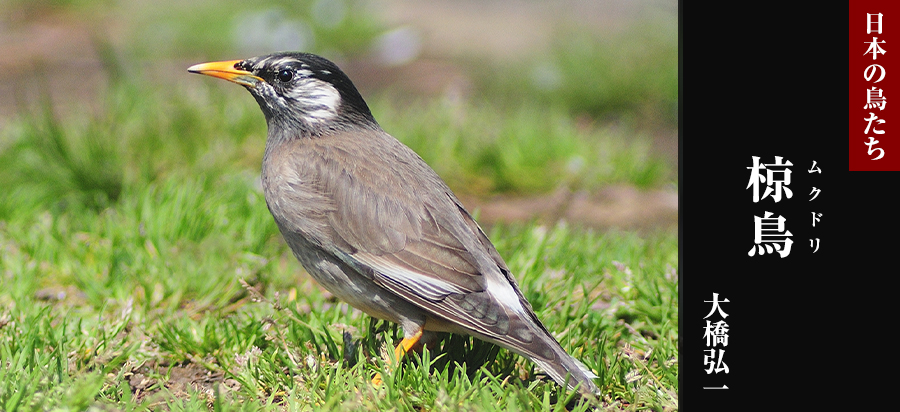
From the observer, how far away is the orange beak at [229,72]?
4746mm

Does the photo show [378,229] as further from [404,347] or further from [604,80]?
[604,80]

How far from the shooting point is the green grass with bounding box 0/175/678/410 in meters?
Result: 3.86

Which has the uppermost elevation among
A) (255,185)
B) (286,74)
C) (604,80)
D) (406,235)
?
(604,80)

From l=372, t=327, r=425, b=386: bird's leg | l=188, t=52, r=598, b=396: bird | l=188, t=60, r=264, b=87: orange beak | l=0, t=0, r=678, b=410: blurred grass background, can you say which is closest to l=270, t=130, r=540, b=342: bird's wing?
l=188, t=52, r=598, b=396: bird

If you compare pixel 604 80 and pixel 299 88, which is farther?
pixel 604 80

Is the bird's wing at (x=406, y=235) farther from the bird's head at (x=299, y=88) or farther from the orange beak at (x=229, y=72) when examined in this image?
the orange beak at (x=229, y=72)

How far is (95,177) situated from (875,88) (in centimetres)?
511

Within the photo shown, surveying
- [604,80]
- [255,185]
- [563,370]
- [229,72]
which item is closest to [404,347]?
[563,370]

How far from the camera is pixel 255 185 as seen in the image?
6.37m

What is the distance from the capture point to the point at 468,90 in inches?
383

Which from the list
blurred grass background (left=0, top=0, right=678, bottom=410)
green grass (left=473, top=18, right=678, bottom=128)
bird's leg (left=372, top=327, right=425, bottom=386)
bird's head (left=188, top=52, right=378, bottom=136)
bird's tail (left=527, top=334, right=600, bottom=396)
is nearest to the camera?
bird's tail (left=527, top=334, right=600, bottom=396)

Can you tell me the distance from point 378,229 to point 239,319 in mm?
1036

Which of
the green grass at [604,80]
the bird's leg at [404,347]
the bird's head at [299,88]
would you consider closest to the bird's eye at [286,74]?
the bird's head at [299,88]

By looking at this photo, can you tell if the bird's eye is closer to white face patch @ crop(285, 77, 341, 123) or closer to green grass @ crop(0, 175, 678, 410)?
white face patch @ crop(285, 77, 341, 123)
